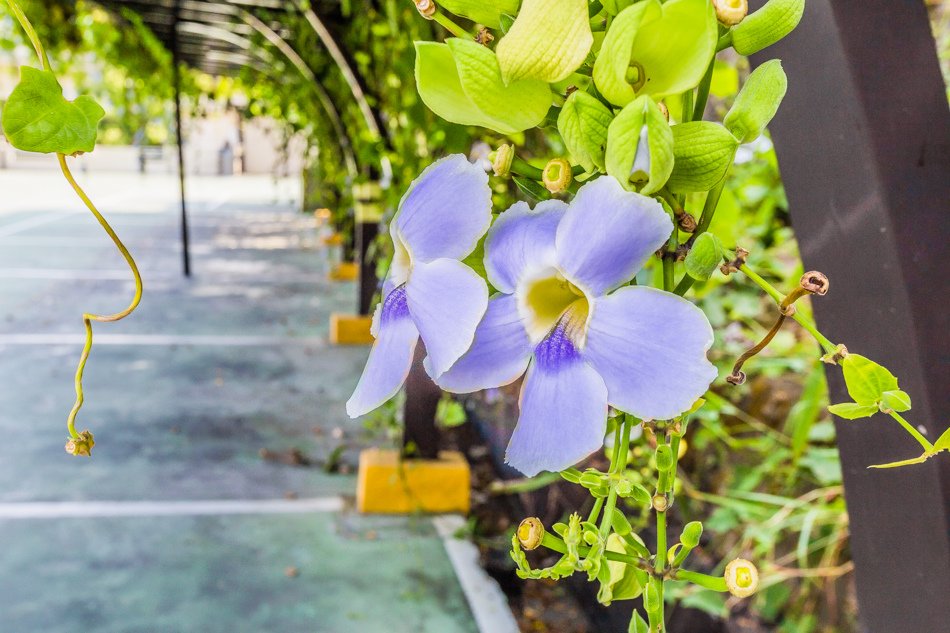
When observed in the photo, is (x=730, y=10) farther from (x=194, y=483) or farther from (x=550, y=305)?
(x=194, y=483)

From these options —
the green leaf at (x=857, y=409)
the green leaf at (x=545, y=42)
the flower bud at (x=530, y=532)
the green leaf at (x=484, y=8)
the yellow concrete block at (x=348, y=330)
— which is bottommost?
the yellow concrete block at (x=348, y=330)

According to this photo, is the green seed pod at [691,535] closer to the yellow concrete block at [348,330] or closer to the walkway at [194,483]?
the walkway at [194,483]

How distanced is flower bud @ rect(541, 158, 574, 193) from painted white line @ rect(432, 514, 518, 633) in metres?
1.71

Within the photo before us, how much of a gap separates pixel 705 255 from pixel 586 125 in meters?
0.06

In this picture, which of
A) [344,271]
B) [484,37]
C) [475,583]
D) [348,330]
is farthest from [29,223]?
[484,37]

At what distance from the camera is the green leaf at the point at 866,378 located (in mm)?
303

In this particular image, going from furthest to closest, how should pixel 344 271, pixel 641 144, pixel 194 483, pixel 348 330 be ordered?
pixel 344 271 → pixel 348 330 → pixel 194 483 → pixel 641 144

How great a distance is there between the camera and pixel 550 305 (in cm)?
30

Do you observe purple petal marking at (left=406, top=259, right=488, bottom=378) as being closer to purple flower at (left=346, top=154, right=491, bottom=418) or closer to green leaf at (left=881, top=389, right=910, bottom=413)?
purple flower at (left=346, top=154, right=491, bottom=418)

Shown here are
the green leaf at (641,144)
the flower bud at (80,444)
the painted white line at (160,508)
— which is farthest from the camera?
the painted white line at (160,508)

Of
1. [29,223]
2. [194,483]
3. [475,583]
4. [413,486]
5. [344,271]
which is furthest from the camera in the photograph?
[29,223]

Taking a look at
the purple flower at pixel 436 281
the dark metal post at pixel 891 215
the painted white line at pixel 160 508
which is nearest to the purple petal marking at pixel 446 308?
the purple flower at pixel 436 281

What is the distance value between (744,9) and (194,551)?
217 cm

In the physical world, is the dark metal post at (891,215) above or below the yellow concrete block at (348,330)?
above
